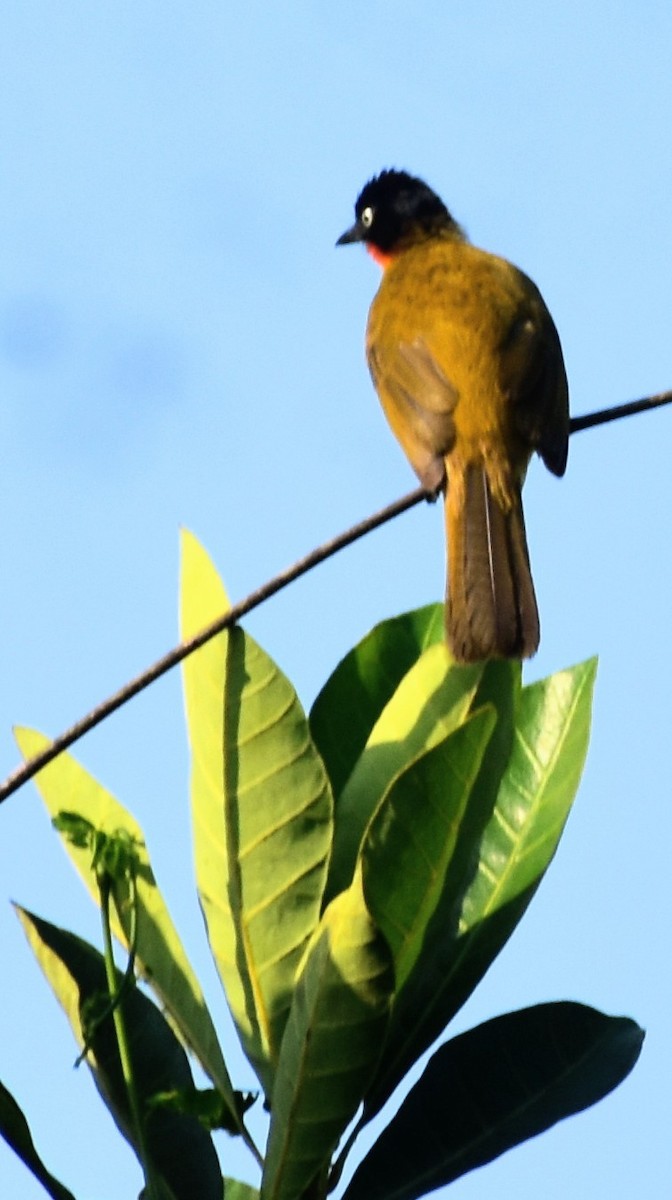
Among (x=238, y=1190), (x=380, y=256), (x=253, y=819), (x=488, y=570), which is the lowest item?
(x=238, y=1190)

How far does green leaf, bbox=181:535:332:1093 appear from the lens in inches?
83.4

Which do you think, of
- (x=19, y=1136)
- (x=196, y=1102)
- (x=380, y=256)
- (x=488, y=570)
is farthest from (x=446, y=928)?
(x=380, y=256)

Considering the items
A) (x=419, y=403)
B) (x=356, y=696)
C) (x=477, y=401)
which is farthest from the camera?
(x=419, y=403)

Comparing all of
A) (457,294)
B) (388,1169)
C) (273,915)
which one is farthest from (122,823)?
(457,294)

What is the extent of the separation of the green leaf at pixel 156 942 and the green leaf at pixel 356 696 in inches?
12.4

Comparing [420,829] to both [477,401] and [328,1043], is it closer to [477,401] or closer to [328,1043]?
[328,1043]

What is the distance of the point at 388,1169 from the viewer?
2111 millimetres

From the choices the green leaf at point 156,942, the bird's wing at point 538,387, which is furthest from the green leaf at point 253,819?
the bird's wing at point 538,387

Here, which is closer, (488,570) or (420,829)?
(420,829)

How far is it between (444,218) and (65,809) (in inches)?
157

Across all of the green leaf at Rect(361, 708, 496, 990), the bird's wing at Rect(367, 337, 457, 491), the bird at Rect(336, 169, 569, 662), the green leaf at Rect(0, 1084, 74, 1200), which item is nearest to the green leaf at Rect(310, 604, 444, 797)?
the green leaf at Rect(361, 708, 496, 990)

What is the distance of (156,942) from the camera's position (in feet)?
7.27

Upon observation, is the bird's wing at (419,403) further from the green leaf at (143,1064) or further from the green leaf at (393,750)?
the green leaf at (143,1064)

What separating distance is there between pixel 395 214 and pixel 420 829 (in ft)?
13.6
